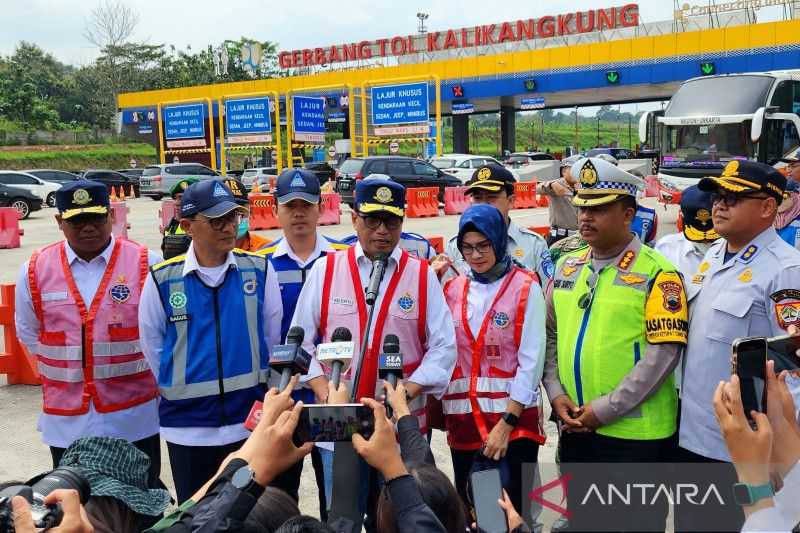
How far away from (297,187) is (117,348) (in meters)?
1.27

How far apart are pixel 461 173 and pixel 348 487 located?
1029 inches

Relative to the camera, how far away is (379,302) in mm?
3379

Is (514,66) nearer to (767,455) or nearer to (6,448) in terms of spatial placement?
(6,448)

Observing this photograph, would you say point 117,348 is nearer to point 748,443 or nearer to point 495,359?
point 495,359

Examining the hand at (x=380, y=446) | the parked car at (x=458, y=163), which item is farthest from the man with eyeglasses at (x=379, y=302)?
the parked car at (x=458, y=163)

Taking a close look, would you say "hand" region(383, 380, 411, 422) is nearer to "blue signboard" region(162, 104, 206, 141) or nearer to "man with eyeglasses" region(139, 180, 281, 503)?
"man with eyeglasses" region(139, 180, 281, 503)

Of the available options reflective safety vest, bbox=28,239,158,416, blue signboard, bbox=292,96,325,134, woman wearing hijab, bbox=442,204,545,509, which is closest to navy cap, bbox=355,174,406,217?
woman wearing hijab, bbox=442,204,545,509

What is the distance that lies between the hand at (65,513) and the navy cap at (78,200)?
221 cm

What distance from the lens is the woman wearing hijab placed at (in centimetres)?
337

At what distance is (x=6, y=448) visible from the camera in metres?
5.68

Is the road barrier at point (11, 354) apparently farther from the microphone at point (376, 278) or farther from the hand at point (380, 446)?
the hand at point (380, 446)

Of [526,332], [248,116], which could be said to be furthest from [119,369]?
[248,116]

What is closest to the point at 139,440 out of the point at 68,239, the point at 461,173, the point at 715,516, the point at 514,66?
the point at 68,239

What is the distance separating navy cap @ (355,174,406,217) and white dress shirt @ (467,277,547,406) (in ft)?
1.76
